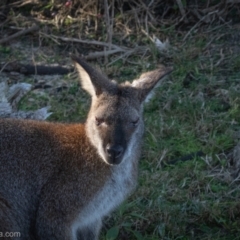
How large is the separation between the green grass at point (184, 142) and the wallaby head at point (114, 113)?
630 mm

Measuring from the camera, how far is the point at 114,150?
507 cm

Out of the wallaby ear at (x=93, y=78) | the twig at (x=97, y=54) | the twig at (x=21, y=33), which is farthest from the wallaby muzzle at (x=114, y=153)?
the twig at (x=21, y=33)

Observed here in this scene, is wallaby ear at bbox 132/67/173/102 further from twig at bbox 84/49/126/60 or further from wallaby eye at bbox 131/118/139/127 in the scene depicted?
twig at bbox 84/49/126/60

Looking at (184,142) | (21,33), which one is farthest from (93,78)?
(21,33)

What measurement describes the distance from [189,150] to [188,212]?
2.96 ft

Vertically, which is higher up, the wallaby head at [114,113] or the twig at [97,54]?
the wallaby head at [114,113]

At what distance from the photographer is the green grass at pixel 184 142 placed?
5.77 meters

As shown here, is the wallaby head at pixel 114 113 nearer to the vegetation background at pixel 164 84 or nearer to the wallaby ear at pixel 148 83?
the wallaby ear at pixel 148 83

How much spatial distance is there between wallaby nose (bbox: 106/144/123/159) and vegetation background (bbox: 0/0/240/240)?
0.60 metres

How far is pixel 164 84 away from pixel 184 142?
104 centimetres

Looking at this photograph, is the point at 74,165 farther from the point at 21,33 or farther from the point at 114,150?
the point at 21,33

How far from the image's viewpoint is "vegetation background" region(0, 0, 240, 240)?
19.2 feet

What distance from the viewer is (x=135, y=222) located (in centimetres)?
575

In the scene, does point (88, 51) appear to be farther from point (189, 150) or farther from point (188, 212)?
point (188, 212)
